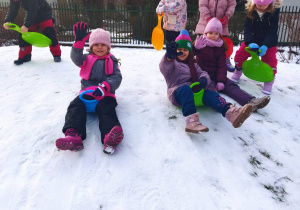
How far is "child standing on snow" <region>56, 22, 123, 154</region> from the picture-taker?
2098 mm

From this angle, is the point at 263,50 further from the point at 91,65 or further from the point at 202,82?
the point at 91,65

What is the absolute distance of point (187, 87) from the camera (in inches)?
102

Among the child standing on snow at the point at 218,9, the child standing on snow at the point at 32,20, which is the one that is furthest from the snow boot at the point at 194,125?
the child standing on snow at the point at 32,20

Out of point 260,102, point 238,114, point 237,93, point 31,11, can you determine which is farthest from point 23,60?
point 260,102

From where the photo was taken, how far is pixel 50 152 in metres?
2.13

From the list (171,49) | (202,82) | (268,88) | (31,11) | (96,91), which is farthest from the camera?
(31,11)

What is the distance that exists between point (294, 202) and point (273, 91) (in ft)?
7.65

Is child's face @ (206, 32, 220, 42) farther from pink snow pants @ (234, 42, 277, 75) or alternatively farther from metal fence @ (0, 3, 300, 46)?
metal fence @ (0, 3, 300, 46)

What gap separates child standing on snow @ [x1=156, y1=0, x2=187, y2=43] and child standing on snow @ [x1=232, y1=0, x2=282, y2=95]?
1.44 metres

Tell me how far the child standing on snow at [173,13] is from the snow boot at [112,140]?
3.28m

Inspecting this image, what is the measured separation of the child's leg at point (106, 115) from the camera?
7.30ft

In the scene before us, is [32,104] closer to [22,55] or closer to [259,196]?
[22,55]

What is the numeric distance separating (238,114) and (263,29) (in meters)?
1.91

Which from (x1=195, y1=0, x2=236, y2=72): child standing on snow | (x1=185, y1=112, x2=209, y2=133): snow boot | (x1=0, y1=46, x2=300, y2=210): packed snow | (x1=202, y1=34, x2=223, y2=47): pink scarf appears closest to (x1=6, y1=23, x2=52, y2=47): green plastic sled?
(x1=0, y1=46, x2=300, y2=210): packed snow
